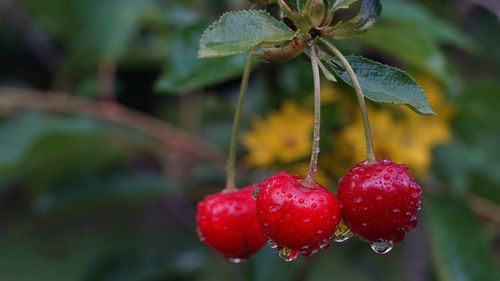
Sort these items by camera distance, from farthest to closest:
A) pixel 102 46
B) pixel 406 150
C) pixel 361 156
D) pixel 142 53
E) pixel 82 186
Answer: pixel 142 53 → pixel 102 46 → pixel 82 186 → pixel 406 150 → pixel 361 156

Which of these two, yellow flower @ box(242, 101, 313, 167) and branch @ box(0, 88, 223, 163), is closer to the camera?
yellow flower @ box(242, 101, 313, 167)

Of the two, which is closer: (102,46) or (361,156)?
(361,156)

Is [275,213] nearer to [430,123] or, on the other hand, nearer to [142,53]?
[430,123]

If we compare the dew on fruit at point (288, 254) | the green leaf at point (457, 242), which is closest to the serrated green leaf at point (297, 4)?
the dew on fruit at point (288, 254)

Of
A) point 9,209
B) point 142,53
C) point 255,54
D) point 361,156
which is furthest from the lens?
point 9,209

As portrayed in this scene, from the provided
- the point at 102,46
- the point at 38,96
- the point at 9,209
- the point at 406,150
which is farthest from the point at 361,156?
the point at 9,209

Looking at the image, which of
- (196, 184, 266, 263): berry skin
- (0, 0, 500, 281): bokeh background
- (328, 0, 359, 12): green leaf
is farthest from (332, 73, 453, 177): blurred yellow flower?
(328, 0, 359, 12): green leaf

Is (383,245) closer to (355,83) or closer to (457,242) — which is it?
(355,83)

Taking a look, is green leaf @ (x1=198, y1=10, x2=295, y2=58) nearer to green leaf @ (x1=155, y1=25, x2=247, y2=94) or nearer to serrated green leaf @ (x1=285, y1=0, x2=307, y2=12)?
serrated green leaf @ (x1=285, y1=0, x2=307, y2=12)
